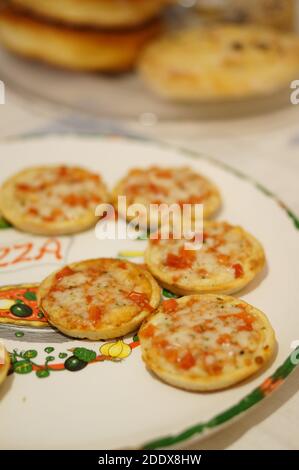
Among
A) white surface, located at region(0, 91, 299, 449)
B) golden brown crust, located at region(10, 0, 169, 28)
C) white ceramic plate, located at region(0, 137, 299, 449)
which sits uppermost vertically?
golden brown crust, located at region(10, 0, 169, 28)

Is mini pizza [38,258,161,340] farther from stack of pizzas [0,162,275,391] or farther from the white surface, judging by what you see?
the white surface

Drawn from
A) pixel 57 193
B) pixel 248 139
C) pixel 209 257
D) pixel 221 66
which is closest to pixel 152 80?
pixel 221 66

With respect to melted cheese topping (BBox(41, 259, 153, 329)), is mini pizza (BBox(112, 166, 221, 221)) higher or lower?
higher

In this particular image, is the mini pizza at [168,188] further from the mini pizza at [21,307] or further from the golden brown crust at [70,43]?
the golden brown crust at [70,43]

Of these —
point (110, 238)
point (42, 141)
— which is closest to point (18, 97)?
point (42, 141)

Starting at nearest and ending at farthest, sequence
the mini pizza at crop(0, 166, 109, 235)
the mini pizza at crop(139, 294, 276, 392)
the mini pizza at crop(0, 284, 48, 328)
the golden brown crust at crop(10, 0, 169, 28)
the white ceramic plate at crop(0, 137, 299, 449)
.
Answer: the white ceramic plate at crop(0, 137, 299, 449)
the mini pizza at crop(139, 294, 276, 392)
the mini pizza at crop(0, 284, 48, 328)
the mini pizza at crop(0, 166, 109, 235)
the golden brown crust at crop(10, 0, 169, 28)

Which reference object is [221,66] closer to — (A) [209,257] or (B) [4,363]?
(A) [209,257]

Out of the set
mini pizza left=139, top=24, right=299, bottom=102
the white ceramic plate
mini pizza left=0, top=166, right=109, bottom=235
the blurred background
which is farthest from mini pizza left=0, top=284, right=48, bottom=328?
mini pizza left=139, top=24, right=299, bottom=102

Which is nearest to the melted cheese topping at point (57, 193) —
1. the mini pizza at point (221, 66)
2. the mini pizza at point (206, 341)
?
the mini pizza at point (206, 341)
